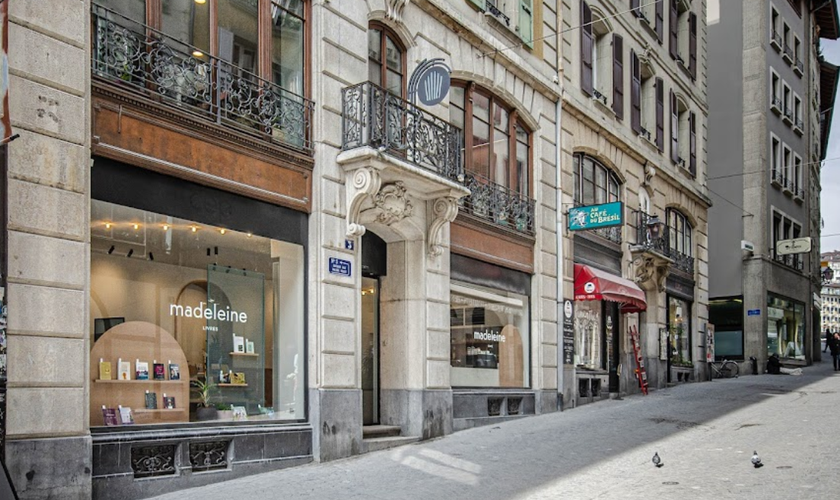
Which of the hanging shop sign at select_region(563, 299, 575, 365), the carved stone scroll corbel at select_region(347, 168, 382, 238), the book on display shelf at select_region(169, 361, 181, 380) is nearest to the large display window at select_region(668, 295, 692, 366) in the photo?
the hanging shop sign at select_region(563, 299, 575, 365)

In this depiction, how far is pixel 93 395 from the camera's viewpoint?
9.96 metres

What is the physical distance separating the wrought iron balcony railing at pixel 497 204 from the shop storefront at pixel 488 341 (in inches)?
38.1

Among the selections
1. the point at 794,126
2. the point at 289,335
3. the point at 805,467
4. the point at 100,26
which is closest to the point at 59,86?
the point at 100,26

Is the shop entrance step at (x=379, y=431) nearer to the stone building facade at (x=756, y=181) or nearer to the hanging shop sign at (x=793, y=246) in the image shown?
the stone building facade at (x=756, y=181)

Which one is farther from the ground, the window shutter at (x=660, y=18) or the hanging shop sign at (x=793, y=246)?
the window shutter at (x=660, y=18)

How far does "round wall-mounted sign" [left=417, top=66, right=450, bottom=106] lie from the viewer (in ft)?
48.8

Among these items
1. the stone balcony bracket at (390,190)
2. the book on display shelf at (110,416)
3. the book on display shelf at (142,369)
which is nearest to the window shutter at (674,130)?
the stone balcony bracket at (390,190)

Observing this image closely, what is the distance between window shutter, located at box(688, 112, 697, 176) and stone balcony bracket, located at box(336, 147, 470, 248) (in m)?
17.7

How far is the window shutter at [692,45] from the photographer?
31109mm

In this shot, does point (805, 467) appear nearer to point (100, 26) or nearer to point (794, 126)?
point (100, 26)

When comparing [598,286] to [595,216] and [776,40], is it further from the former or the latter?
[776,40]

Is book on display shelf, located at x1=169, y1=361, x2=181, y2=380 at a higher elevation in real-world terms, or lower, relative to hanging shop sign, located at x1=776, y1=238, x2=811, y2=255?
lower

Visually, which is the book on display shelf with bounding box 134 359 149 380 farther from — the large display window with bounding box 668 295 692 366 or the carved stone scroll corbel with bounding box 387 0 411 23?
the large display window with bounding box 668 295 692 366

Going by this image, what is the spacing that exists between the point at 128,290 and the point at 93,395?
A: 1359 mm
